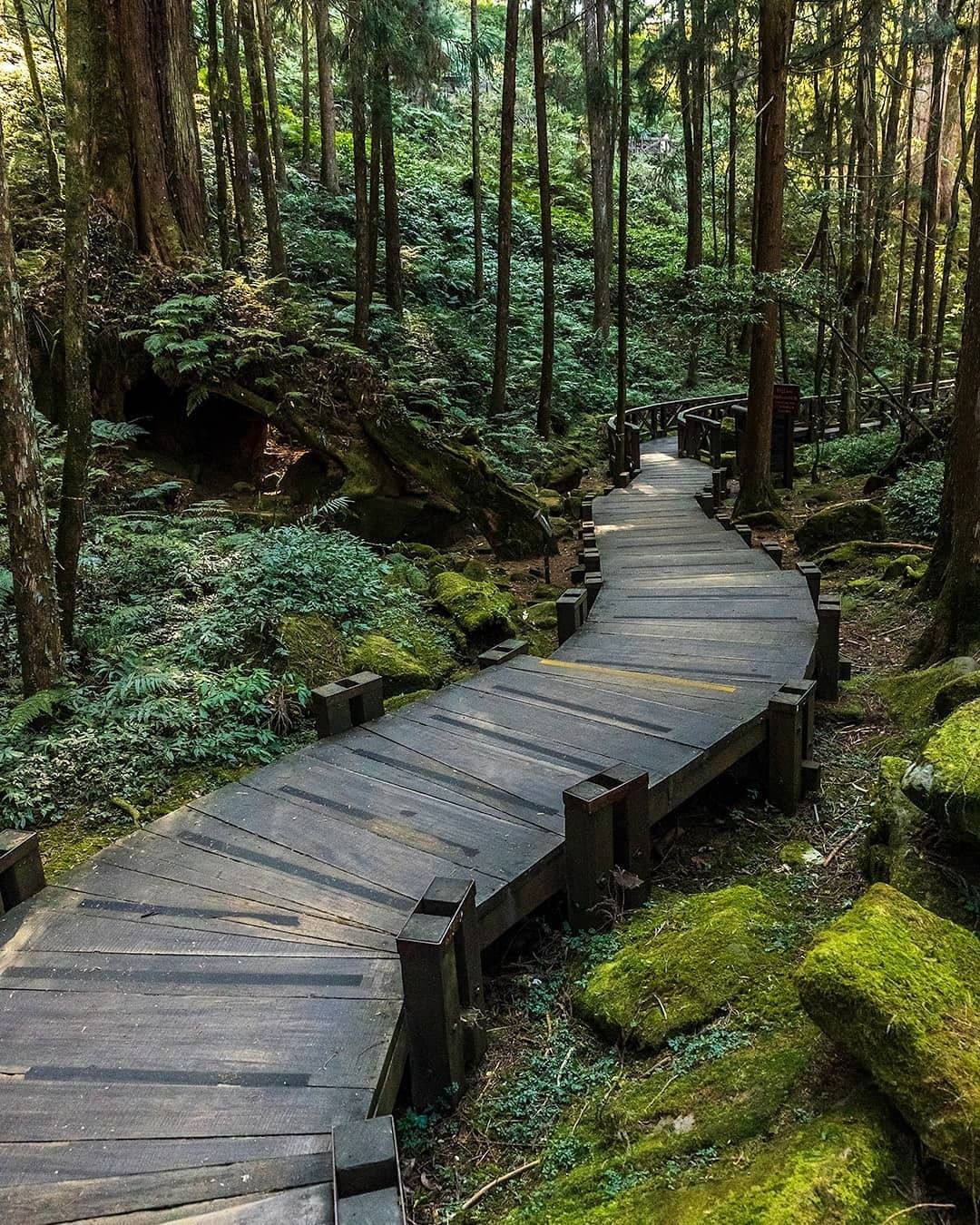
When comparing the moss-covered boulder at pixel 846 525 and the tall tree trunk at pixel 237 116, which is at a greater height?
the tall tree trunk at pixel 237 116

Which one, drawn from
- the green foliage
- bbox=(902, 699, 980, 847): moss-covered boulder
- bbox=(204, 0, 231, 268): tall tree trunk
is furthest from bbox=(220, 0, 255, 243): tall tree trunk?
bbox=(902, 699, 980, 847): moss-covered boulder

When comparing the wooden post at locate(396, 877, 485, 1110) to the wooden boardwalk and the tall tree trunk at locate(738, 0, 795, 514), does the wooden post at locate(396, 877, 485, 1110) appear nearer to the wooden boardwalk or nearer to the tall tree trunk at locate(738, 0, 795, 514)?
the wooden boardwalk

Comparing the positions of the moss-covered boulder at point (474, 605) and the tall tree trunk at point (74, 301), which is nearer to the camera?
the tall tree trunk at point (74, 301)

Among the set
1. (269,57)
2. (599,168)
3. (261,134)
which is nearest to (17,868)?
(261,134)

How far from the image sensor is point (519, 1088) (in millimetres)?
3109

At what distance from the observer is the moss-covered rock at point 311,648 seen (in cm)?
663

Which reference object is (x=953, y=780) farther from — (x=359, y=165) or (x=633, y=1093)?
(x=359, y=165)

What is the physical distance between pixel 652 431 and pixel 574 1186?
2192 cm

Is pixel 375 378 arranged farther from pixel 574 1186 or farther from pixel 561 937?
pixel 574 1186

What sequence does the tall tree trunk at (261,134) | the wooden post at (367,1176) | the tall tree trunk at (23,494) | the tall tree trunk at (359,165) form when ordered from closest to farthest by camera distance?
the wooden post at (367,1176) < the tall tree trunk at (23,494) < the tall tree trunk at (261,134) < the tall tree trunk at (359,165)

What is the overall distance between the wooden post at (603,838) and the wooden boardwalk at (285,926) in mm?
149

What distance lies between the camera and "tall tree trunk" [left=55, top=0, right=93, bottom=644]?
17.6 ft

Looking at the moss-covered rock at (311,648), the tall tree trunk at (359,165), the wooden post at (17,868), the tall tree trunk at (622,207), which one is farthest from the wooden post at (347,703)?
the tall tree trunk at (622,207)

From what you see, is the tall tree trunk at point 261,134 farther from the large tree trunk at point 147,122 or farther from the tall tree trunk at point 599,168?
the tall tree trunk at point 599,168
